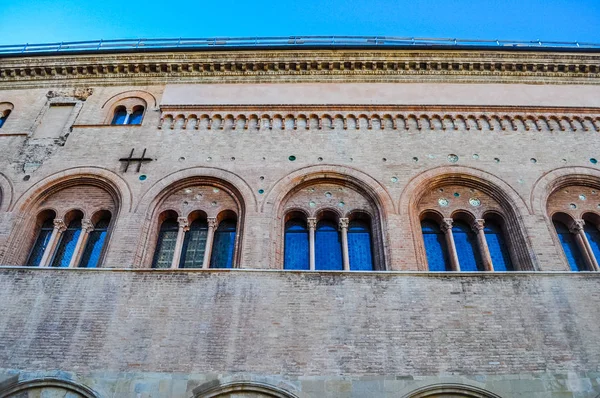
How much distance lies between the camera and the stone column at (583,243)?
8484mm

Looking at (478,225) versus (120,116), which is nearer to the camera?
(478,225)

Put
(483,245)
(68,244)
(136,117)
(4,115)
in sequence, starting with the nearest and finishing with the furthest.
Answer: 1. (483,245)
2. (68,244)
3. (136,117)
4. (4,115)

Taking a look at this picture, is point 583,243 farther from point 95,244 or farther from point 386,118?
point 95,244

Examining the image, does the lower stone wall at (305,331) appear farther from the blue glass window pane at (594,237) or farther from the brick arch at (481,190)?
the blue glass window pane at (594,237)

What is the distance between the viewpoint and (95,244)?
9.04 meters

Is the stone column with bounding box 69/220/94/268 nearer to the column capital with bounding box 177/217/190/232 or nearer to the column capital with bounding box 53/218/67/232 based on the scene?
the column capital with bounding box 53/218/67/232

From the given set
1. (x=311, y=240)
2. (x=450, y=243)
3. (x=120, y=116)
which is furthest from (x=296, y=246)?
(x=120, y=116)

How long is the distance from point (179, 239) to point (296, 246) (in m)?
2.28

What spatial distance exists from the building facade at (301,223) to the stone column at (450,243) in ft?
0.21

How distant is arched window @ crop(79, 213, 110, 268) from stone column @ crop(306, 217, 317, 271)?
3.95 metres

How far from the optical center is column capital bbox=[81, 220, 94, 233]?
358 inches

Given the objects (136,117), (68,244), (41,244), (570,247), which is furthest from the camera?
(136,117)

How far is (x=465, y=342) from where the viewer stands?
275 inches

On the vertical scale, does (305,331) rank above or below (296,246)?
below
